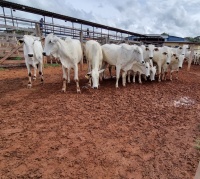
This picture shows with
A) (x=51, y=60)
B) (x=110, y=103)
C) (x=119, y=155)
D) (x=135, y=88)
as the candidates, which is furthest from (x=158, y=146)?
(x=51, y=60)

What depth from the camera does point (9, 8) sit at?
1397 centimetres

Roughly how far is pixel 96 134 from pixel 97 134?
19mm

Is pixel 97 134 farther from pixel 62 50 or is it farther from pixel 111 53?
pixel 111 53

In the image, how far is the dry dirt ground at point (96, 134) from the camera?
107 inches

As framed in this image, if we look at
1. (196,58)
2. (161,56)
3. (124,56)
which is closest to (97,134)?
(124,56)

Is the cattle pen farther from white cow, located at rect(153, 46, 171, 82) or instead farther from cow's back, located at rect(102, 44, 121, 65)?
white cow, located at rect(153, 46, 171, 82)

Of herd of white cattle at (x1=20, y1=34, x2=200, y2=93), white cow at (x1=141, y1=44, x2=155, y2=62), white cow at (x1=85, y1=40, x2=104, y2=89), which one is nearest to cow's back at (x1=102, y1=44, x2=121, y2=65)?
herd of white cattle at (x1=20, y1=34, x2=200, y2=93)

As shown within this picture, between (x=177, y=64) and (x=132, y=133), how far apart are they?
6715 mm

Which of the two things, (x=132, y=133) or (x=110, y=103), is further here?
(x=110, y=103)

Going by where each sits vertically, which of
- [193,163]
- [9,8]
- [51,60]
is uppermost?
[9,8]

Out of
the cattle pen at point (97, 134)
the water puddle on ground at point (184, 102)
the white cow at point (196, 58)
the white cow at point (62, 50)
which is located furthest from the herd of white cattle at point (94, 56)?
the white cow at point (196, 58)

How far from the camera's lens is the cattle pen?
107 inches

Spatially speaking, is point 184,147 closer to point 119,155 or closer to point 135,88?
point 119,155

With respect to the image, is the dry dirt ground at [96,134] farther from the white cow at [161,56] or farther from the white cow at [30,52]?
the white cow at [161,56]
